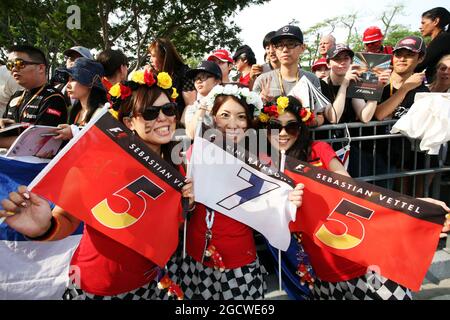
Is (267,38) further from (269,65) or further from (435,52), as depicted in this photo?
(435,52)

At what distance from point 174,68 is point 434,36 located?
359cm

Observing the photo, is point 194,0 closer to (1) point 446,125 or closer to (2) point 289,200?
(1) point 446,125

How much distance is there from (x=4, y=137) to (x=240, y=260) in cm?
205

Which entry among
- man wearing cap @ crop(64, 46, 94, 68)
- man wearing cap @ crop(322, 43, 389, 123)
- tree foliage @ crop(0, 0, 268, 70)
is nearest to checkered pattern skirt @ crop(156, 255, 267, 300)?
man wearing cap @ crop(322, 43, 389, 123)

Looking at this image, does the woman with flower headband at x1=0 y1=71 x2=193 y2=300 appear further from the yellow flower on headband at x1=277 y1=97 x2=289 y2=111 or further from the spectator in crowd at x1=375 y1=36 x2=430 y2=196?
the spectator in crowd at x1=375 y1=36 x2=430 y2=196

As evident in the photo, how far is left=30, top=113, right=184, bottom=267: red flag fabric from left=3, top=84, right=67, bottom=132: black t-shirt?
5.42ft

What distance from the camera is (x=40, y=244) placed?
2840mm

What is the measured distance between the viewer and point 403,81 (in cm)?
400

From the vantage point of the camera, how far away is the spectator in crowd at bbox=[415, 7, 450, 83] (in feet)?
14.7

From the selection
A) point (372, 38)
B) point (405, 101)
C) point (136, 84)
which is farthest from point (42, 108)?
point (372, 38)

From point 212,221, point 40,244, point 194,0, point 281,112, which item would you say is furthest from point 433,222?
point 194,0

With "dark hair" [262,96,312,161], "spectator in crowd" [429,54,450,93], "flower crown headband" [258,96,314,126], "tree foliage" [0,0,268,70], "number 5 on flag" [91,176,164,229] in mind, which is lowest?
"number 5 on flag" [91,176,164,229]

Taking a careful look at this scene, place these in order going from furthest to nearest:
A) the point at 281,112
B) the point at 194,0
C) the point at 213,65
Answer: the point at 194,0
the point at 213,65
the point at 281,112
